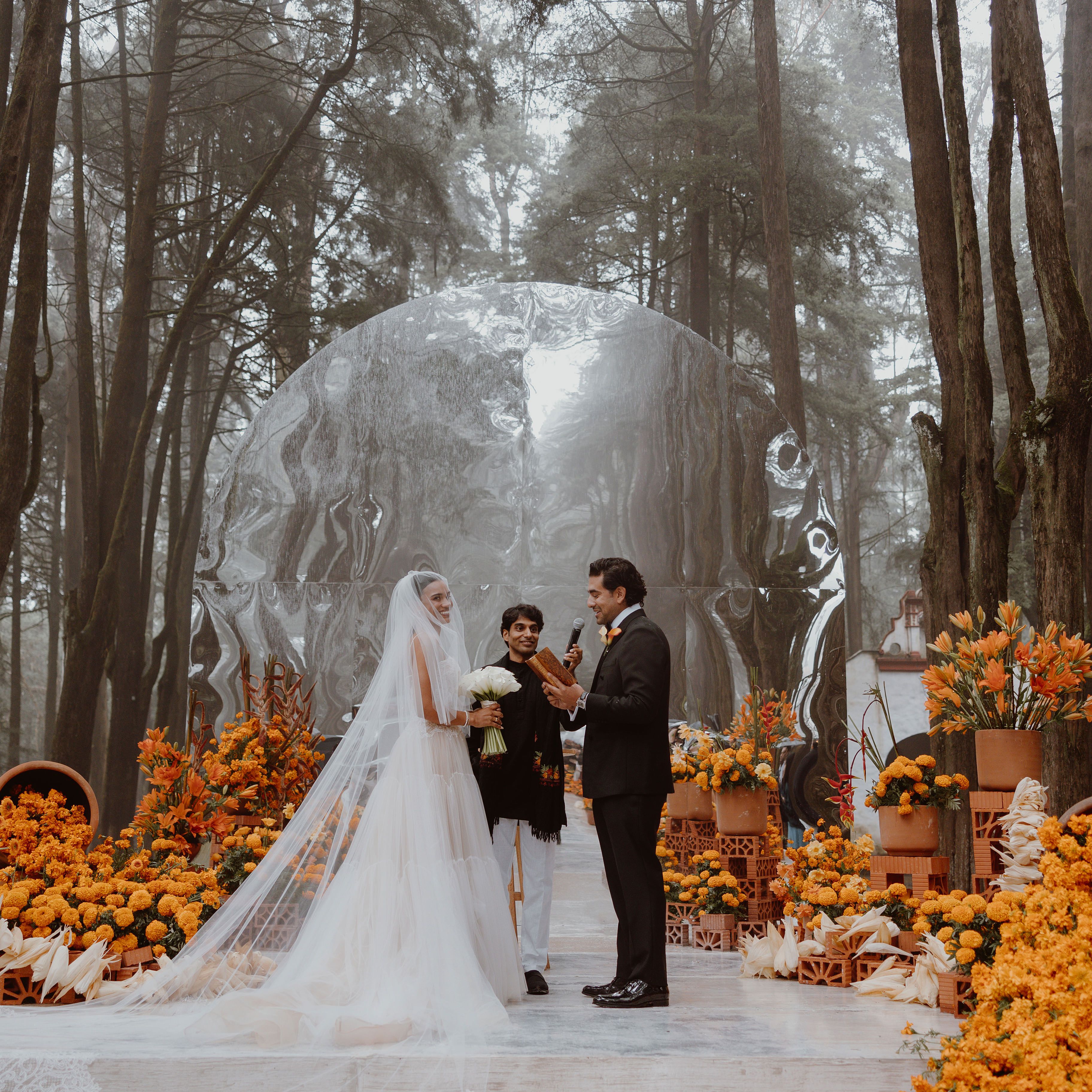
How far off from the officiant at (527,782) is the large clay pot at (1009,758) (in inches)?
72.4

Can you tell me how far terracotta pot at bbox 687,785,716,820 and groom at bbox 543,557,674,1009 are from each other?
2.50m

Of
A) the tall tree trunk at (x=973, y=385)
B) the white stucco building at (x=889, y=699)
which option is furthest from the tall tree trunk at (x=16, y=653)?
the tall tree trunk at (x=973, y=385)

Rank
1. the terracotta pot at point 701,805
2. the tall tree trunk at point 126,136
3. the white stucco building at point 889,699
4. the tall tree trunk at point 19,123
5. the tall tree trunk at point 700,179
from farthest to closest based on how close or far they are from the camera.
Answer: the tall tree trunk at point 700,179
the white stucco building at point 889,699
the tall tree trunk at point 126,136
the tall tree trunk at point 19,123
the terracotta pot at point 701,805

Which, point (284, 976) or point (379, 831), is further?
point (379, 831)

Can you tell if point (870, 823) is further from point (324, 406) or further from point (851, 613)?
point (324, 406)

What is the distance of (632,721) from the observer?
4.39 meters

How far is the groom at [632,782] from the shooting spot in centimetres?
443

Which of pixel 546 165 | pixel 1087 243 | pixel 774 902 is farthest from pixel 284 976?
pixel 546 165

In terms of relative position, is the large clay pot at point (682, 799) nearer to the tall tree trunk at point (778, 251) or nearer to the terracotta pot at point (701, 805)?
the terracotta pot at point (701, 805)

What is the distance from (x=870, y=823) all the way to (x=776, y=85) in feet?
32.4

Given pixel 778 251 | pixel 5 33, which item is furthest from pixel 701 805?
pixel 5 33

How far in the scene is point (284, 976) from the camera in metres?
4.07

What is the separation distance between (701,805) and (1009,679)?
2.77 m

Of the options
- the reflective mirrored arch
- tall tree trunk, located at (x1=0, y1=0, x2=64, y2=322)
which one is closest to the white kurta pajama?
the reflective mirrored arch
